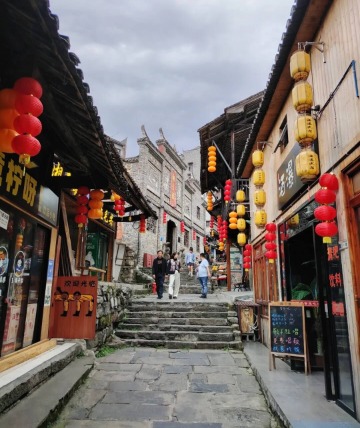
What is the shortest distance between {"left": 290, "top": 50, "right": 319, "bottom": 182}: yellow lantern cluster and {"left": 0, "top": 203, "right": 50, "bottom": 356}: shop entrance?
4543mm

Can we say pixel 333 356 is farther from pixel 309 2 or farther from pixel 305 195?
pixel 309 2

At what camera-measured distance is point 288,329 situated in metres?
6.04

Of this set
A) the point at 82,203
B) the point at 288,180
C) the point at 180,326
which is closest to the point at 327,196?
the point at 288,180

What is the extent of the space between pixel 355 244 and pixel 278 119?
474 cm

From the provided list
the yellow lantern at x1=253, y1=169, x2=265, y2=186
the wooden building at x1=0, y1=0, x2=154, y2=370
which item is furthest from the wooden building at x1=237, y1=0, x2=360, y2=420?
the wooden building at x1=0, y1=0, x2=154, y2=370

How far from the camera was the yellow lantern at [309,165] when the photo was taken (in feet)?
16.3

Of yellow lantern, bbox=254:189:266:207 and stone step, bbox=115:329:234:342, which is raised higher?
yellow lantern, bbox=254:189:266:207

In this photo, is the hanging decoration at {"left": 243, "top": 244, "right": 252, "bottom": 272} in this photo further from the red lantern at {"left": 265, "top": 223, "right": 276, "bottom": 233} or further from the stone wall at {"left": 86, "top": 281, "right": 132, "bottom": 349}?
the stone wall at {"left": 86, "top": 281, "right": 132, "bottom": 349}

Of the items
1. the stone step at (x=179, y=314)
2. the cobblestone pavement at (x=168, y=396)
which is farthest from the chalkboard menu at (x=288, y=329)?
the stone step at (x=179, y=314)

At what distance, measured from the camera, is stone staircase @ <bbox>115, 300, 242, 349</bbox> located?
8.80 m

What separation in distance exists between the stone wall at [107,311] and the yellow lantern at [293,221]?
476cm

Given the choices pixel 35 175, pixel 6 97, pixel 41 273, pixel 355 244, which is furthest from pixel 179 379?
→ pixel 6 97

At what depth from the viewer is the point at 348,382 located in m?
4.10

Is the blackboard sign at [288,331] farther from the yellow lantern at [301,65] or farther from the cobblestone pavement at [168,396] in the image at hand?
the yellow lantern at [301,65]
